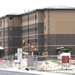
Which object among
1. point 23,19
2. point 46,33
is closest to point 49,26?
point 46,33

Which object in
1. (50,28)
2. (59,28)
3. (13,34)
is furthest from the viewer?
(13,34)

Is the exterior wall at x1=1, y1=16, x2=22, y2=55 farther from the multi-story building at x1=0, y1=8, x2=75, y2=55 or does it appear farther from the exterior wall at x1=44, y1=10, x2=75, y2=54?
the exterior wall at x1=44, y1=10, x2=75, y2=54

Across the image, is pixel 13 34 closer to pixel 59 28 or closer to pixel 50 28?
pixel 50 28

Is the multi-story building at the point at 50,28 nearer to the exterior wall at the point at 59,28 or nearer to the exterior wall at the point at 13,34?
the exterior wall at the point at 59,28

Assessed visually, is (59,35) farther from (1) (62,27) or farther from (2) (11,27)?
(2) (11,27)

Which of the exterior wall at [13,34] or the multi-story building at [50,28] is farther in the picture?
the exterior wall at [13,34]

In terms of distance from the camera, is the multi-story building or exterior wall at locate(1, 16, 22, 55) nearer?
the multi-story building

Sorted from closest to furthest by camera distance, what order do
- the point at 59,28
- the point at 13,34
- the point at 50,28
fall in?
the point at 59,28 → the point at 50,28 → the point at 13,34

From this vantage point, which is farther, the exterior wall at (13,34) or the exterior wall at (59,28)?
the exterior wall at (13,34)

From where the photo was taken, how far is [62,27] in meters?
92.2

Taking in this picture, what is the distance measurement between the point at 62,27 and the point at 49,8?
637 centimetres

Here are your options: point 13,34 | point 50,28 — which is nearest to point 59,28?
point 50,28

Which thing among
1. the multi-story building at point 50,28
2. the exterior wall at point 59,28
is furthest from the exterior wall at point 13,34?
the exterior wall at point 59,28

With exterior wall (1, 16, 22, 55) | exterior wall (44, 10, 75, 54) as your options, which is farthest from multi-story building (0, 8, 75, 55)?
exterior wall (1, 16, 22, 55)
